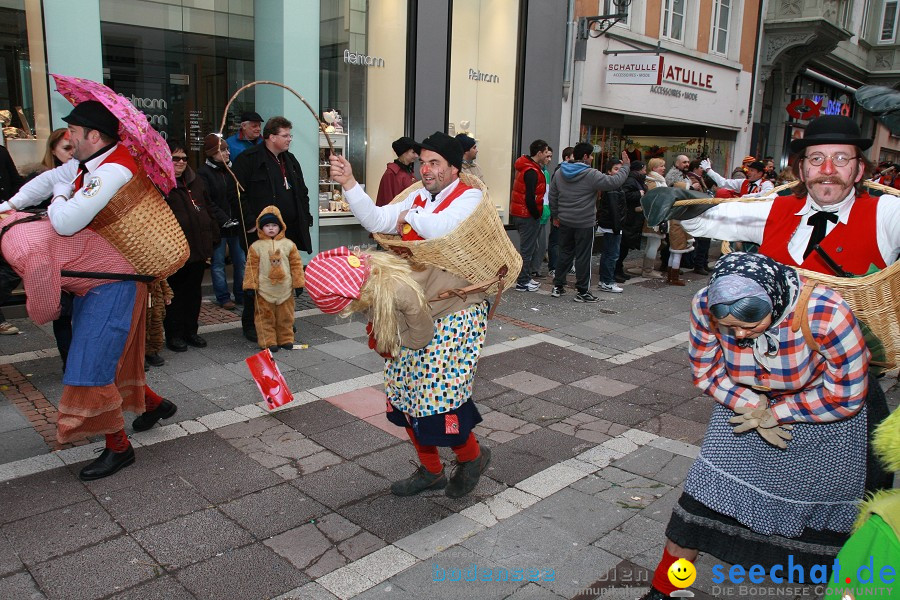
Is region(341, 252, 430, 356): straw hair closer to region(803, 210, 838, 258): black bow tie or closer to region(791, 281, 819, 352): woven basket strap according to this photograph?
region(791, 281, 819, 352): woven basket strap

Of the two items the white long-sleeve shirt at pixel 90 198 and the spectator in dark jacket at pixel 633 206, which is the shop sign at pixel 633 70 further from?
the white long-sleeve shirt at pixel 90 198

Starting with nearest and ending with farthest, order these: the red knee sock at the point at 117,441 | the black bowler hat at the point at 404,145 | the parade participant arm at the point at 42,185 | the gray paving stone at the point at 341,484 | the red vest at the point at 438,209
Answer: the red vest at the point at 438,209, the gray paving stone at the point at 341,484, the red knee sock at the point at 117,441, the parade participant arm at the point at 42,185, the black bowler hat at the point at 404,145

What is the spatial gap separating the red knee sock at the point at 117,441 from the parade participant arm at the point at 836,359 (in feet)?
11.9

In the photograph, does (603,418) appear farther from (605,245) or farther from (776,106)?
(776,106)

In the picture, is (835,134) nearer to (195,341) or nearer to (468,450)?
(468,450)

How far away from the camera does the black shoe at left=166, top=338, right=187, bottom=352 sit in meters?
6.46

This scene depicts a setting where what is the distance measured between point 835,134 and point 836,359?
1080mm

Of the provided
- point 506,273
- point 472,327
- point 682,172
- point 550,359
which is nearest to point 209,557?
point 472,327

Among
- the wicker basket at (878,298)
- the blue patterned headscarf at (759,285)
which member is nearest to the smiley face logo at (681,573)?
the blue patterned headscarf at (759,285)

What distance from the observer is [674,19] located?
1520 cm

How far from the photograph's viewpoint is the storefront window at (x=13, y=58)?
23.7 feet

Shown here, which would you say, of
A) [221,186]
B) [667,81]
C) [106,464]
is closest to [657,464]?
[106,464]

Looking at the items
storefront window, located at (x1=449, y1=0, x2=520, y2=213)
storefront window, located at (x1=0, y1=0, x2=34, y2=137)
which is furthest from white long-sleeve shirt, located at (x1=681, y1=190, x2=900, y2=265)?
storefront window, located at (x1=449, y1=0, x2=520, y2=213)

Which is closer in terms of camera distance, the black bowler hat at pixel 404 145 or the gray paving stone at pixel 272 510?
the gray paving stone at pixel 272 510
